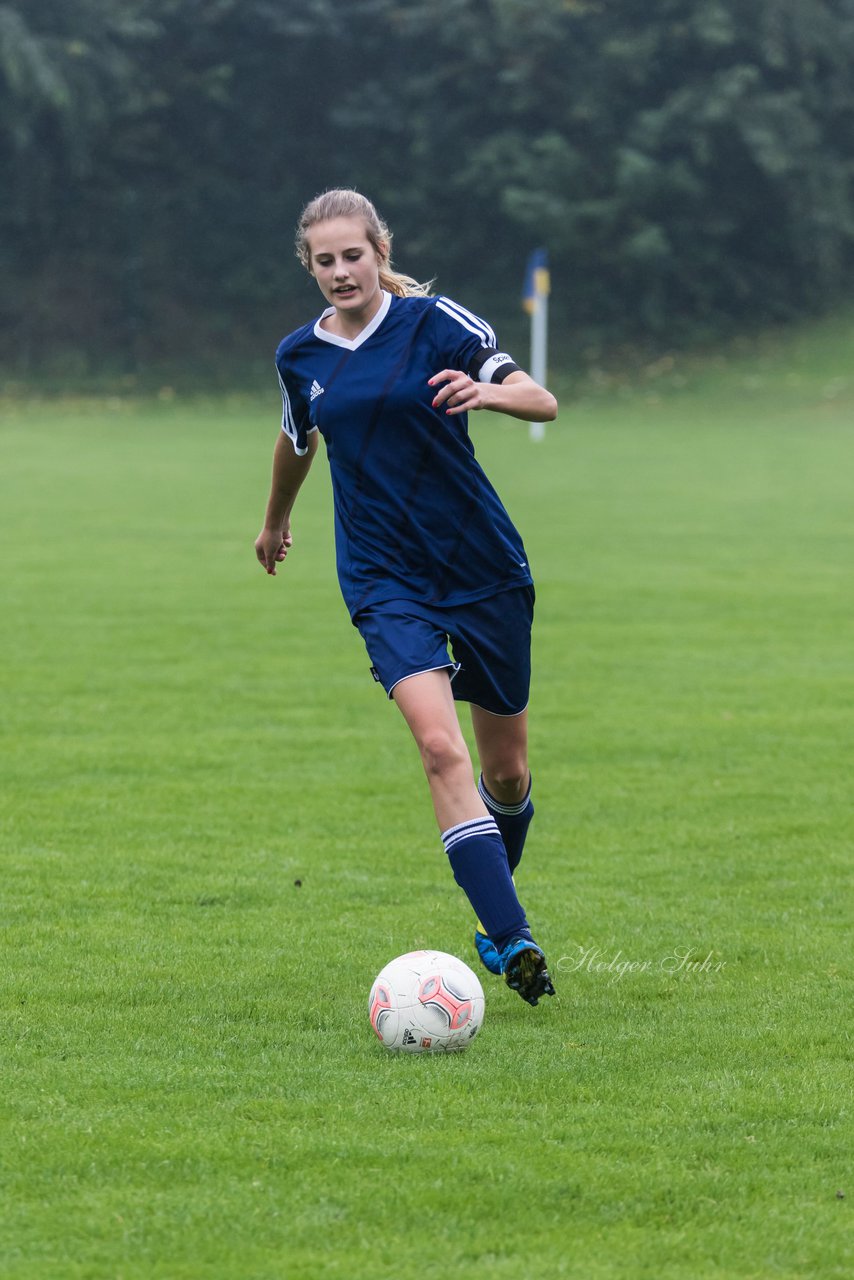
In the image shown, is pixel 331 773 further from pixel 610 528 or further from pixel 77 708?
pixel 610 528

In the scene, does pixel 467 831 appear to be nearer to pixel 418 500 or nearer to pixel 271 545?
pixel 418 500

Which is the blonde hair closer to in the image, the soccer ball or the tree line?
the soccer ball

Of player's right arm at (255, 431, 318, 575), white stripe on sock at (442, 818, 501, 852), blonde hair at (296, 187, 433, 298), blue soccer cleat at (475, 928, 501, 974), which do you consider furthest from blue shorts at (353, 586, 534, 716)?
blonde hair at (296, 187, 433, 298)

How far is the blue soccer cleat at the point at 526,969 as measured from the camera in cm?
463

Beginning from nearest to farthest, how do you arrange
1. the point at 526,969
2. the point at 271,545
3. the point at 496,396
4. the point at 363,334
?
the point at 526,969 → the point at 496,396 → the point at 363,334 → the point at 271,545

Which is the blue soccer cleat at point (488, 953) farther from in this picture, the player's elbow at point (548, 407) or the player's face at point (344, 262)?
the player's face at point (344, 262)

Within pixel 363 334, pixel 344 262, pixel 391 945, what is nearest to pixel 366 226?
pixel 344 262

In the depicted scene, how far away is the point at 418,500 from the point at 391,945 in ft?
4.82

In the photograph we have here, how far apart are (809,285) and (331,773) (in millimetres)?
43292

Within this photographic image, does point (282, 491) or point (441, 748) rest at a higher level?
point (282, 491)

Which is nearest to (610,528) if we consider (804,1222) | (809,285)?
(804,1222)

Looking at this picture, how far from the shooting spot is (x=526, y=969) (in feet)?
15.2

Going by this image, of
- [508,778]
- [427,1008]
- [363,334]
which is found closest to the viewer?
[427,1008]

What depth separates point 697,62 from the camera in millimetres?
47938
